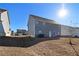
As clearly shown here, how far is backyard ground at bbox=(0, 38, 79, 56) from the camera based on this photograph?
7.61 m

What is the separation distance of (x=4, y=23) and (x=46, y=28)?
84 cm

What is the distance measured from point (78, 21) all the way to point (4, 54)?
1.57 meters

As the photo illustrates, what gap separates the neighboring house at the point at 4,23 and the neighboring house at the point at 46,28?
416 mm

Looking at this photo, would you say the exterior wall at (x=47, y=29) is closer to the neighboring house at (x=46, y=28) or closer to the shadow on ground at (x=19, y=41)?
the neighboring house at (x=46, y=28)

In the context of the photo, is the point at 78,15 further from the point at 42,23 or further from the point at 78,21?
the point at 42,23

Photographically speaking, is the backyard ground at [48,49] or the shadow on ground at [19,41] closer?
the backyard ground at [48,49]

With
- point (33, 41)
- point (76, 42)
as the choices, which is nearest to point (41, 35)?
point (33, 41)

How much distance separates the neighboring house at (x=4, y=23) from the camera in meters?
7.67

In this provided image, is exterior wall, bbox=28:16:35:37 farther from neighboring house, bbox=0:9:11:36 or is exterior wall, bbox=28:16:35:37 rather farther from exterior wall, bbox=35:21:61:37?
neighboring house, bbox=0:9:11:36

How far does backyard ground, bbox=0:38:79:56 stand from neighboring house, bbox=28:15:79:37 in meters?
0.14

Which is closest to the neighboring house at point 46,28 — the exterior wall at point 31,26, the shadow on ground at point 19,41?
the exterior wall at point 31,26

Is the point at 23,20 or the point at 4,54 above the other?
the point at 23,20

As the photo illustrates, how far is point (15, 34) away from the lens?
771 cm

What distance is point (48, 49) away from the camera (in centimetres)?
770
